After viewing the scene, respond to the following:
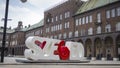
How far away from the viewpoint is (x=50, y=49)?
109ft

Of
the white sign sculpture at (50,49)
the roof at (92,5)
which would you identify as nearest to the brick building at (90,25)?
the roof at (92,5)

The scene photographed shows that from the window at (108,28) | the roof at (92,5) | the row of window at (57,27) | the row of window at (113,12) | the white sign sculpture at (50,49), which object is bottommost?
the white sign sculpture at (50,49)

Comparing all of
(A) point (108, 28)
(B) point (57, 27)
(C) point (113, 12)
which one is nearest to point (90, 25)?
(A) point (108, 28)

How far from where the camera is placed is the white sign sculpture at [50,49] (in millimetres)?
31219

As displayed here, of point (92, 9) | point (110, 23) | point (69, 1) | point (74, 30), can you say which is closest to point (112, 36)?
point (110, 23)

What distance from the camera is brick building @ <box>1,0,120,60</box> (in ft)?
163

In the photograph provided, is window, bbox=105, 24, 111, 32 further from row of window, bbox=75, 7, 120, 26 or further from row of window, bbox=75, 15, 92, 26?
row of window, bbox=75, 15, 92, 26

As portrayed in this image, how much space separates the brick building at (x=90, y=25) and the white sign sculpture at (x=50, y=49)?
14563 mm

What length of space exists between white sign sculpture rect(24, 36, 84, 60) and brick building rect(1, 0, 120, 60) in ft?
47.8

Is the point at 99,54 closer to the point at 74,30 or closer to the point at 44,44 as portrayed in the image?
the point at 74,30

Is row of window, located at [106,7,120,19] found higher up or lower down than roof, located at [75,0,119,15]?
lower down

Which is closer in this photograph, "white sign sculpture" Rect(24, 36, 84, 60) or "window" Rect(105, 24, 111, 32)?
"white sign sculpture" Rect(24, 36, 84, 60)

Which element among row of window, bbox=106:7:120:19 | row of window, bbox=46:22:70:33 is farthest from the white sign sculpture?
row of window, bbox=46:22:70:33

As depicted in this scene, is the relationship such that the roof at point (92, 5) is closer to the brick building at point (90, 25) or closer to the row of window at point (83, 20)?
the brick building at point (90, 25)
